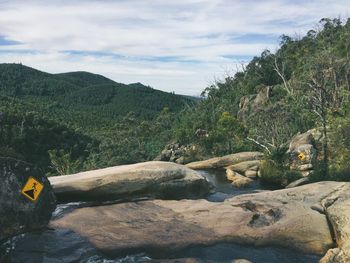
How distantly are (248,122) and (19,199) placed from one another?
38.6m

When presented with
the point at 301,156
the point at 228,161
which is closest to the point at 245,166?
the point at 228,161

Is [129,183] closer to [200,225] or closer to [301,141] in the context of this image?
[200,225]

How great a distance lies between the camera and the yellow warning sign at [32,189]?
30.8 feet

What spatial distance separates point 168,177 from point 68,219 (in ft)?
11.3

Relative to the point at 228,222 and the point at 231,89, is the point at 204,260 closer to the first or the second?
the point at 228,222

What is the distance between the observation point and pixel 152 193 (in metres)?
12.6

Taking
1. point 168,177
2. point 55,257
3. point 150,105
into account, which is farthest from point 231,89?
point 150,105

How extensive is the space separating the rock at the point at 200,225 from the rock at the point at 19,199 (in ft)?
3.02

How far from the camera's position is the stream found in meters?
9.06

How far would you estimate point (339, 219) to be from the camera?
33.9ft

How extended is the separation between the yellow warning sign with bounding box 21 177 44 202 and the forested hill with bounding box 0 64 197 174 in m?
12.0

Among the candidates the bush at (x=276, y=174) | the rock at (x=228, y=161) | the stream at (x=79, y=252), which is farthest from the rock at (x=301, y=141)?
the stream at (x=79, y=252)

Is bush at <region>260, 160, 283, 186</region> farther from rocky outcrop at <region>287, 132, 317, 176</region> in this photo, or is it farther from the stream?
the stream

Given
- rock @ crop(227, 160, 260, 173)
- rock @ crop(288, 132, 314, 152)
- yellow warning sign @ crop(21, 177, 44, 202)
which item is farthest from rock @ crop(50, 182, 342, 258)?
rock @ crop(227, 160, 260, 173)
